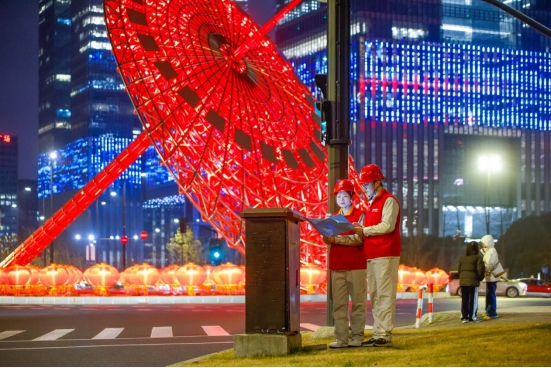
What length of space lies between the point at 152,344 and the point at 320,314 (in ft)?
41.8

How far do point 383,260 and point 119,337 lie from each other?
908cm

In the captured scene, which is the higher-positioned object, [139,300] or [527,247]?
[527,247]

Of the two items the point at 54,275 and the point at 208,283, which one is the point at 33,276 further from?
the point at 208,283

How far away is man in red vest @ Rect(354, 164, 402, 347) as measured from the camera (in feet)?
40.7

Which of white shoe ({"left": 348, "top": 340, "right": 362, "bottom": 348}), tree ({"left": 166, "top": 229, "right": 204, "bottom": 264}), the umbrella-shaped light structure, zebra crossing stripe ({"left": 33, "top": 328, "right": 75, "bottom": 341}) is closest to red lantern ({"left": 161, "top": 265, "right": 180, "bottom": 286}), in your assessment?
the umbrella-shaped light structure

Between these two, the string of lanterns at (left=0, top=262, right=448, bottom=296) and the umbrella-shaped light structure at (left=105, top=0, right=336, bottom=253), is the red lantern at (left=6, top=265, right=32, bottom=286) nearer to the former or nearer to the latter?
the string of lanterns at (left=0, top=262, right=448, bottom=296)

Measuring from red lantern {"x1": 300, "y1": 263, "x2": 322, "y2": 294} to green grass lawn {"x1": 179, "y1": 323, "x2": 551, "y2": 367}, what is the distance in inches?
1192

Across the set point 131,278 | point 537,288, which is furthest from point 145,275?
point 537,288

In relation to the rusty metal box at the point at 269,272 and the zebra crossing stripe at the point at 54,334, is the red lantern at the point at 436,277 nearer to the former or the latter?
the zebra crossing stripe at the point at 54,334

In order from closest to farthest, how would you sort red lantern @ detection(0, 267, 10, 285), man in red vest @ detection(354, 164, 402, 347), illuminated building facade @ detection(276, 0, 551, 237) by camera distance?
man in red vest @ detection(354, 164, 402, 347) < red lantern @ detection(0, 267, 10, 285) < illuminated building facade @ detection(276, 0, 551, 237)

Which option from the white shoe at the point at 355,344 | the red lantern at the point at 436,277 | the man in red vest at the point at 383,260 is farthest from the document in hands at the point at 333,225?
the red lantern at the point at 436,277

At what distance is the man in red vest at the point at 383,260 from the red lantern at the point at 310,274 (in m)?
31.6

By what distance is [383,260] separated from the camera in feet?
40.7

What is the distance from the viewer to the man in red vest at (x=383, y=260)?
1241 centimetres
